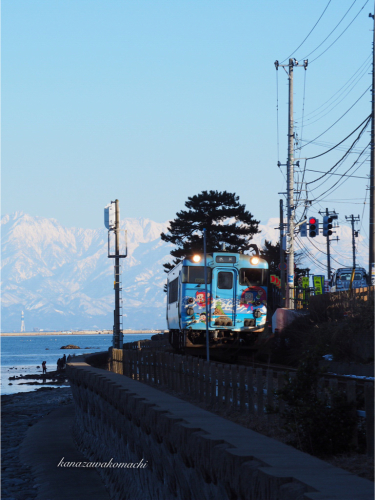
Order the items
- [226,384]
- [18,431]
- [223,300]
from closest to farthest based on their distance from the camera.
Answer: [226,384], [223,300], [18,431]

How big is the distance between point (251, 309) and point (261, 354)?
3828 mm

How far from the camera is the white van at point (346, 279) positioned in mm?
43312

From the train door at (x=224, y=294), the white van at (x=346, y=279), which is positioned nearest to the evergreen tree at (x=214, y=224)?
the white van at (x=346, y=279)

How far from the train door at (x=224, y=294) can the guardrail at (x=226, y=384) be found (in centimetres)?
343

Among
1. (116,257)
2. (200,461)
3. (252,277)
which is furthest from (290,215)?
(200,461)

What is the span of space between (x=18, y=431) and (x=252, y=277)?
1039 cm

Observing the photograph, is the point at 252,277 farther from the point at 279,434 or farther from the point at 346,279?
the point at 346,279

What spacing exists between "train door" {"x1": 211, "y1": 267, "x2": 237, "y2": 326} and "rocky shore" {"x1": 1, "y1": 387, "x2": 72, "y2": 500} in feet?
25.7

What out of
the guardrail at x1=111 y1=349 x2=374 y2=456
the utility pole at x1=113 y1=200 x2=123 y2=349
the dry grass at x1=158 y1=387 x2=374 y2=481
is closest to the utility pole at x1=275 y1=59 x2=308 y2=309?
the utility pole at x1=113 y1=200 x2=123 y2=349

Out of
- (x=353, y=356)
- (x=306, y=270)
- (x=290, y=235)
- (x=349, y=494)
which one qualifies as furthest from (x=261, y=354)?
(x=306, y=270)

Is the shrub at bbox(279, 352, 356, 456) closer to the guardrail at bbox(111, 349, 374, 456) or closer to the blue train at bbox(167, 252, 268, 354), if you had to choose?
the guardrail at bbox(111, 349, 374, 456)

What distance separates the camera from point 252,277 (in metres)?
24.7

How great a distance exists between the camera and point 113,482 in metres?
13.4

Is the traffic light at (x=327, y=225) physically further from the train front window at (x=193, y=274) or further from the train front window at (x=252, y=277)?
the train front window at (x=193, y=274)
